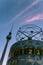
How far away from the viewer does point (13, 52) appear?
40.4 meters

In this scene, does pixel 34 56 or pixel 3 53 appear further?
pixel 3 53

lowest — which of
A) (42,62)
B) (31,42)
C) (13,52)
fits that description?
(42,62)

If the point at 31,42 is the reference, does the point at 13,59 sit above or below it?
below

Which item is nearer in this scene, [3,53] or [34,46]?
[34,46]

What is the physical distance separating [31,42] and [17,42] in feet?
14.6

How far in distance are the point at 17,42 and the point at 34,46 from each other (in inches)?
229

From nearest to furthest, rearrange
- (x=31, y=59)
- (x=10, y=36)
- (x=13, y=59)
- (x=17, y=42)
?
1. (x=31, y=59)
2. (x=13, y=59)
3. (x=17, y=42)
4. (x=10, y=36)

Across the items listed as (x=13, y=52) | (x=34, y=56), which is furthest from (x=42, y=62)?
(x=13, y=52)

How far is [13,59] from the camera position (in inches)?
1508

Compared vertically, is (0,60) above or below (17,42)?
below

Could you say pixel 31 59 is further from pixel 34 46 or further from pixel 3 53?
pixel 3 53

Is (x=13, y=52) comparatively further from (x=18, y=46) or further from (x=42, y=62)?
(x=42, y=62)

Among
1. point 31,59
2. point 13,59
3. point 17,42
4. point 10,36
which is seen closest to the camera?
point 31,59

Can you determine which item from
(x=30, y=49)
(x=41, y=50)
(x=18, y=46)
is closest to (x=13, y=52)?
(x=18, y=46)
